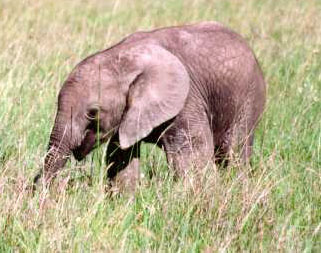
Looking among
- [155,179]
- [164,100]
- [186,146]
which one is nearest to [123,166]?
[186,146]

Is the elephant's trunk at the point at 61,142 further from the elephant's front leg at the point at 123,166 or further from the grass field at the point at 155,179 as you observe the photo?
the elephant's front leg at the point at 123,166

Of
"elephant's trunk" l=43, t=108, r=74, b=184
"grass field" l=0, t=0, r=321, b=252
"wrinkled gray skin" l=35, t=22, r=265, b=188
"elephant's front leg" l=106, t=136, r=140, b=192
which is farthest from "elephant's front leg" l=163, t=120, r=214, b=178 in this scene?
"elephant's trunk" l=43, t=108, r=74, b=184

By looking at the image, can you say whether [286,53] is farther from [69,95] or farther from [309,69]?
[69,95]

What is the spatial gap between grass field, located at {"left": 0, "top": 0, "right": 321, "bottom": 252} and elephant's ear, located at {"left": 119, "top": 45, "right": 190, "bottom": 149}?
286 mm

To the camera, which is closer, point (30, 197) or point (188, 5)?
point (30, 197)

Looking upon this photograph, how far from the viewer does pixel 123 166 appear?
19.6 feet

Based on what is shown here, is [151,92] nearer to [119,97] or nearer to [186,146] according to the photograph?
[119,97]

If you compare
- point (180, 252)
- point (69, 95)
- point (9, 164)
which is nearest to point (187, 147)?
point (69, 95)

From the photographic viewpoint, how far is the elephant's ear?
5.51 m

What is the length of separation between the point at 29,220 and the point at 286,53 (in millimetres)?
4764

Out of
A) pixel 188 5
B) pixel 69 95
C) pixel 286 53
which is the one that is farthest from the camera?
pixel 188 5

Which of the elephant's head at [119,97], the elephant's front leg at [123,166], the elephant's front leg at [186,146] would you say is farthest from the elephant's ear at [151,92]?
the elephant's front leg at [123,166]

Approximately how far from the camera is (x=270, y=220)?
442cm

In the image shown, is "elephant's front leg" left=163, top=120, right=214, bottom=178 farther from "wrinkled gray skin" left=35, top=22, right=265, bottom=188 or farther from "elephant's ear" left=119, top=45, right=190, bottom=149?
"elephant's ear" left=119, top=45, right=190, bottom=149
